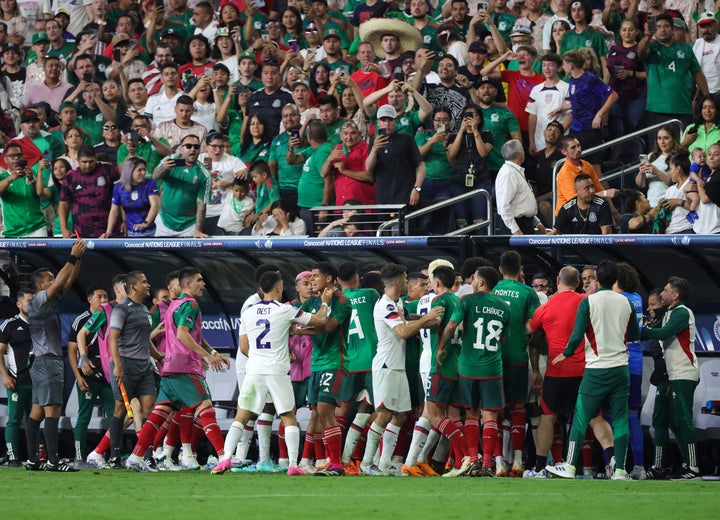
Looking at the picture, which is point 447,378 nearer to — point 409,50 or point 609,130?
point 609,130

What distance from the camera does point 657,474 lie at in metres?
12.5

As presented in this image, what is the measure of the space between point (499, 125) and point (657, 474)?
5434mm

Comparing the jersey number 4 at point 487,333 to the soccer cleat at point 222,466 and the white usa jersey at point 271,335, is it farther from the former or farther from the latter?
the soccer cleat at point 222,466

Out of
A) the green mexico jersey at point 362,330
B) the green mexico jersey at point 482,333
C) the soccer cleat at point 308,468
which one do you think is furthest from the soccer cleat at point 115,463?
the green mexico jersey at point 482,333

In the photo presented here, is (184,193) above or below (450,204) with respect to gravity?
above

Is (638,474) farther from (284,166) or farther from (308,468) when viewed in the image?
(284,166)

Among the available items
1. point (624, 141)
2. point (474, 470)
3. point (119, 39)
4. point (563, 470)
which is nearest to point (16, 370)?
point (474, 470)

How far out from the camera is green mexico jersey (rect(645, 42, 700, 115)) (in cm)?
1675

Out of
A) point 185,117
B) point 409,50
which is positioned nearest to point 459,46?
point 409,50

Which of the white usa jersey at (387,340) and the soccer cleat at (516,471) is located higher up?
the white usa jersey at (387,340)

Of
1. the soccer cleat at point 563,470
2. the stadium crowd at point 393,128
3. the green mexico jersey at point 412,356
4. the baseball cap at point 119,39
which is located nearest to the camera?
the soccer cleat at point 563,470

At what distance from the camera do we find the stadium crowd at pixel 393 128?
15070 millimetres

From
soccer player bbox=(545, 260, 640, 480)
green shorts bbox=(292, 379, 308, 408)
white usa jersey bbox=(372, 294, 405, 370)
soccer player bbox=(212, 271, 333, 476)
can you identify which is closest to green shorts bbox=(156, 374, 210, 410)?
soccer player bbox=(212, 271, 333, 476)

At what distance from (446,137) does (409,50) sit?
2.82 metres
